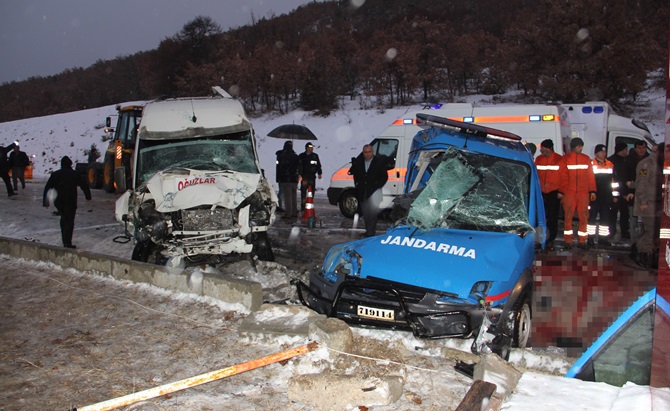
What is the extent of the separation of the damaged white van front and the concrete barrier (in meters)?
0.59

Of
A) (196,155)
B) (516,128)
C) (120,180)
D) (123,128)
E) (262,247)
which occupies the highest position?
(123,128)

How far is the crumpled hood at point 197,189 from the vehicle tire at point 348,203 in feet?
18.9

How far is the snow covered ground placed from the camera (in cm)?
260

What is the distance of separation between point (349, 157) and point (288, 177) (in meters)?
12.9

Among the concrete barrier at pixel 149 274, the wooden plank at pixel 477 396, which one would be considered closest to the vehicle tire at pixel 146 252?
the concrete barrier at pixel 149 274

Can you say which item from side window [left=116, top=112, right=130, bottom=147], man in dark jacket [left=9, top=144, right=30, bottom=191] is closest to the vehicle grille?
side window [left=116, top=112, right=130, bottom=147]

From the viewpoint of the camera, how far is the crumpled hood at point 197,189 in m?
7.56

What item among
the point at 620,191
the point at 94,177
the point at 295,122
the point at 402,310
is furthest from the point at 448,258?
the point at 295,122

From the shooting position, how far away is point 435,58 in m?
32.7

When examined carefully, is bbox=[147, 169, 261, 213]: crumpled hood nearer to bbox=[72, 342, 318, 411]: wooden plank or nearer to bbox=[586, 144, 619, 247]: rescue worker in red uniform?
bbox=[72, 342, 318, 411]: wooden plank

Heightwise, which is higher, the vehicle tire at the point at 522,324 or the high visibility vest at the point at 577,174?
the high visibility vest at the point at 577,174

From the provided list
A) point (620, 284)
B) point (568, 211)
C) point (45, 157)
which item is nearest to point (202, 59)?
point (45, 157)

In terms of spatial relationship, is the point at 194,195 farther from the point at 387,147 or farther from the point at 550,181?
the point at 387,147

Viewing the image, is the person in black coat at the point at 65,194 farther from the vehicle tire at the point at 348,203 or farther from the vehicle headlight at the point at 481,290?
the vehicle headlight at the point at 481,290
